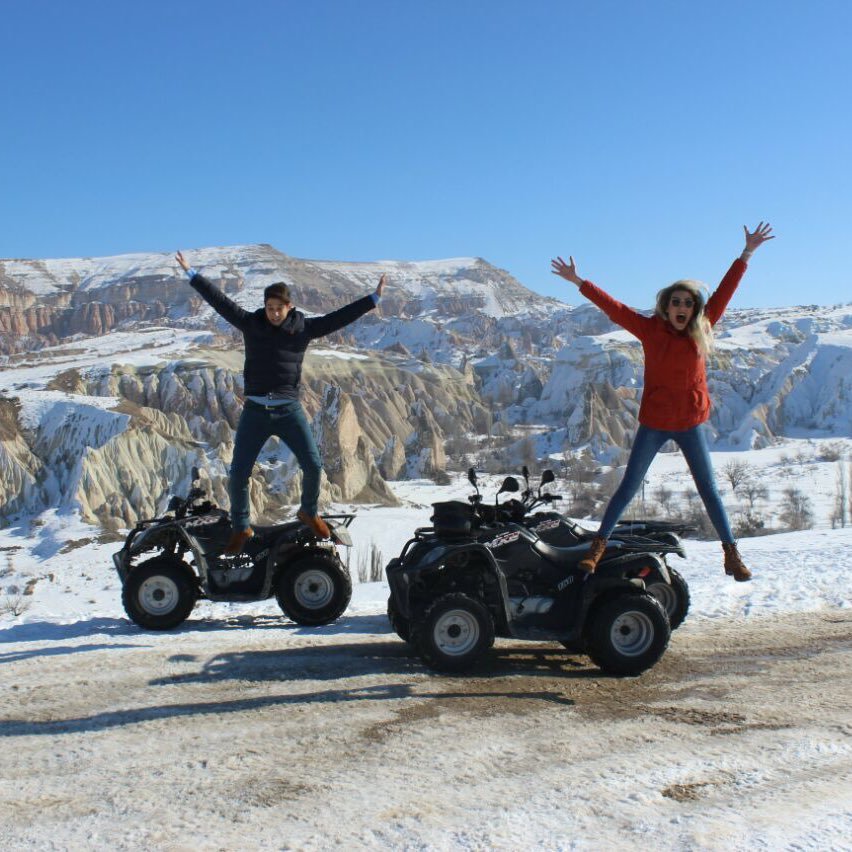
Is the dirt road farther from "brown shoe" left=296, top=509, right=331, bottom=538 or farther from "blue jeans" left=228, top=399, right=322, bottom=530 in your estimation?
"blue jeans" left=228, top=399, right=322, bottom=530

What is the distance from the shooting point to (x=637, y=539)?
6.65 metres

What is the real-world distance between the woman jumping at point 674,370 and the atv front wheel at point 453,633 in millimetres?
852

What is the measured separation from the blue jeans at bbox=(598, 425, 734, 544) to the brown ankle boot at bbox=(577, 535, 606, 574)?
55 millimetres

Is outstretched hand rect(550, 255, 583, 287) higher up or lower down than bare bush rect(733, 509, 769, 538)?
higher up

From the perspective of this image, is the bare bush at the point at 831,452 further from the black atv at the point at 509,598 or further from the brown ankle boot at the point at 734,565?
the black atv at the point at 509,598

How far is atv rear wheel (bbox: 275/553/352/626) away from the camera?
779 cm

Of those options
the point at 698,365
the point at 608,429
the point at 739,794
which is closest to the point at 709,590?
the point at 698,365

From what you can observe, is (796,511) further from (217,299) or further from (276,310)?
(217,299)

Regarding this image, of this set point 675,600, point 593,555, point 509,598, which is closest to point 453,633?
point 509,598

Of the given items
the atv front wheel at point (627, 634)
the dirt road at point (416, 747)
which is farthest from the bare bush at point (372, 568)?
the atv front wheel at point (627, 634)

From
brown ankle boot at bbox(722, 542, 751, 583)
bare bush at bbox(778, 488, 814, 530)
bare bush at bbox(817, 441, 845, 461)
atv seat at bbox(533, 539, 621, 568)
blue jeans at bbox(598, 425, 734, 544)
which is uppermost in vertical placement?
blue jeans at bbox(598, 425, 734, 544)

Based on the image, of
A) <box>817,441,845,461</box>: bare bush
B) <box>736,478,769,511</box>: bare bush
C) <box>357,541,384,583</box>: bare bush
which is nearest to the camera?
<box>357,541,384,583</box>: bare bush

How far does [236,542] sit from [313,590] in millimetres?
849

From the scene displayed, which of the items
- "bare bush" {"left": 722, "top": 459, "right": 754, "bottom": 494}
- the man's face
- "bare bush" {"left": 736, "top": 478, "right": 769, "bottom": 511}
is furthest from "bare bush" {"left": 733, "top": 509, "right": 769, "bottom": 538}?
the man's face
